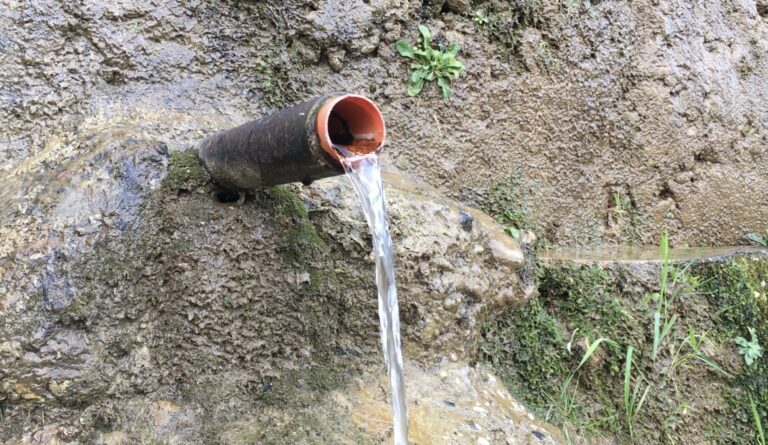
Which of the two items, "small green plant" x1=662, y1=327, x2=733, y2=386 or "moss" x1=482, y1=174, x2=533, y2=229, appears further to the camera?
"moss" x1=482, y1=174, x2=533, y2=229

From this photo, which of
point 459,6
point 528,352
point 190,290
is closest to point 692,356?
point 528,352

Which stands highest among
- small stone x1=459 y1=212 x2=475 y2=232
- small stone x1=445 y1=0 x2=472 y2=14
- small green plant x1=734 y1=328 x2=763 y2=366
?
small stone x1=445 y1=0 x2=472 y2=14

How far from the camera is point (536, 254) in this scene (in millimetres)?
3307

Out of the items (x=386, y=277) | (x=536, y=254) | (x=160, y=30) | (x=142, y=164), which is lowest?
(x=536, y=254)

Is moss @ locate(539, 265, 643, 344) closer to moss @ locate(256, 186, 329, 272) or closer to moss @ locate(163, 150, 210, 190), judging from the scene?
moss @ locate(256, 186, 329, 272)

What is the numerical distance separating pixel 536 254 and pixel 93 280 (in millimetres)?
2196

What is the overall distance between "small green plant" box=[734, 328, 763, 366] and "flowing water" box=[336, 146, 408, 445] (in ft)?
5.81

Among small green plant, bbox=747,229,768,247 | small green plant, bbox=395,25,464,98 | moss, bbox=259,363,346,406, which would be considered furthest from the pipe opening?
small green plant, bbox=747,229,768,247

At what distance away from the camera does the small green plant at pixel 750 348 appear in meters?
3.01

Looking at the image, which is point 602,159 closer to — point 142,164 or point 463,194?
point 463,194

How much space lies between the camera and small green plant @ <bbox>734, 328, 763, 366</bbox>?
3.01m

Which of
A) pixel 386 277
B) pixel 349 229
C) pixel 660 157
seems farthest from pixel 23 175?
pixel 660 157

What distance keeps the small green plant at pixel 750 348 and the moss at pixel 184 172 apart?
268cm

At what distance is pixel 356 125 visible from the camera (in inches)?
75.4
